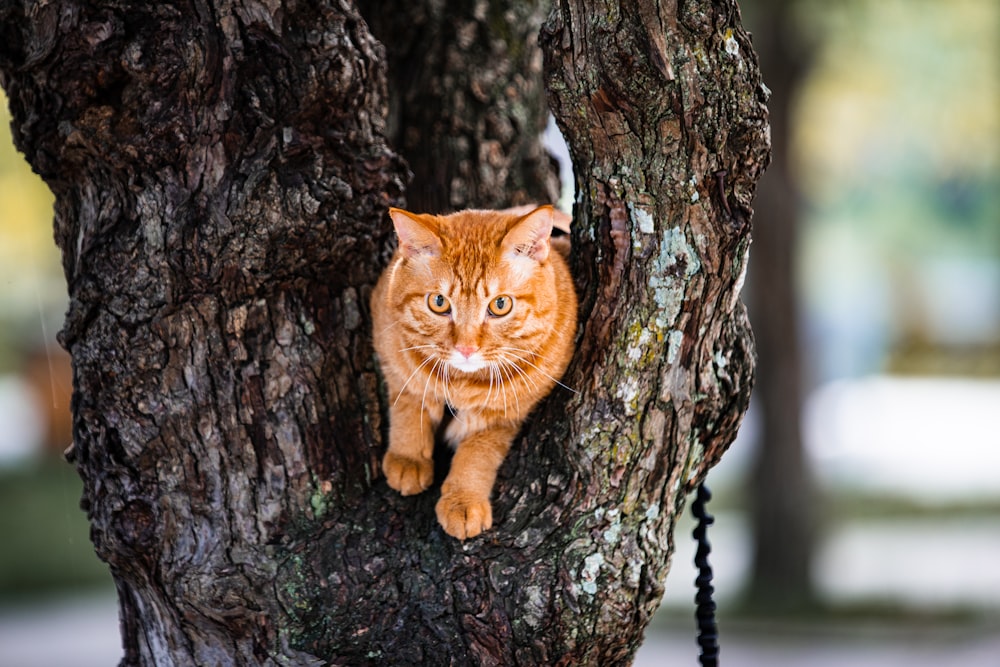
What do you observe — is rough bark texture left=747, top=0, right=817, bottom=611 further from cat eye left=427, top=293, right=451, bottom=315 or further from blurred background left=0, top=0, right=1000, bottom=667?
cat eye left=427, top=293, right=451, bottom=315

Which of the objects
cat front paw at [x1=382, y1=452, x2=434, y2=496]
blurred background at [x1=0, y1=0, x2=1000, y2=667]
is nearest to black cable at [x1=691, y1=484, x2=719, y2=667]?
cat front paw at [x1=382, y1=452, x2=434, y2=496]

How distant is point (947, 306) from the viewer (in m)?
16.5

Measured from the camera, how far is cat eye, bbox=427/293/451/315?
268 cm

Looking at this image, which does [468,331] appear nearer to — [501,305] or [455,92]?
[501,305]

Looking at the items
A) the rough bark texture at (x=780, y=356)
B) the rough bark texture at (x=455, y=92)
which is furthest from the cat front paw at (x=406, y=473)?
the rough bark texture at (x=780, y=356)

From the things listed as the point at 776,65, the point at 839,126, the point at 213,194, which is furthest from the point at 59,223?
the point at 839,126

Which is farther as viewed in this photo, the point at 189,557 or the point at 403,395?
the point at 403,395

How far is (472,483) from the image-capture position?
2438 mm

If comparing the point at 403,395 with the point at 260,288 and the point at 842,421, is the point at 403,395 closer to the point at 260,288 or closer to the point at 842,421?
the point at 260,288

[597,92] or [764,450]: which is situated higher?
[597,92]

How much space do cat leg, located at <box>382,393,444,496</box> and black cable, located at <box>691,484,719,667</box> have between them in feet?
2.48

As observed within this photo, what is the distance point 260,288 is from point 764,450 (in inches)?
220

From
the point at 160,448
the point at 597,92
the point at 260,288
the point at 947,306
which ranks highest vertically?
the point at 947,306

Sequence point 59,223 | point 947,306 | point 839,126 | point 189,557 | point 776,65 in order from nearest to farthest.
Result: point 189,557 → point 59,223 → point 776,65 → point 839,126 → point 947,306
